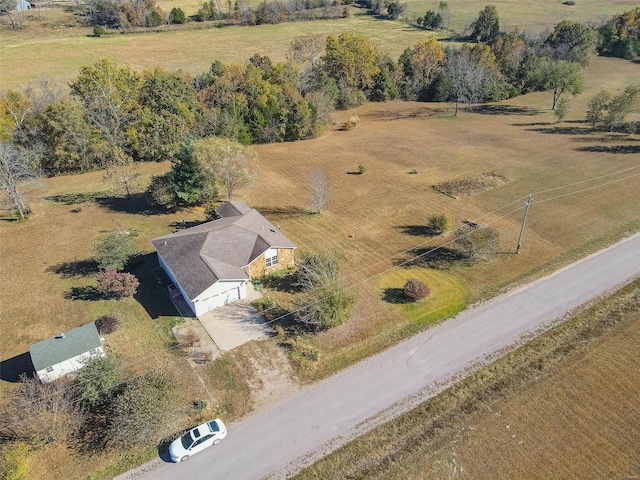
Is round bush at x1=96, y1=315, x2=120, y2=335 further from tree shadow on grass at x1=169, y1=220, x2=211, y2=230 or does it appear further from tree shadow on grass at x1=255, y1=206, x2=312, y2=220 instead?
tree shadow on grass at x1=255, y1=206, x2=312, y2=220

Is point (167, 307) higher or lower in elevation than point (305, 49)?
lower

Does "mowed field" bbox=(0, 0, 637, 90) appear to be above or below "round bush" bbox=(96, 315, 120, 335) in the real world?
above

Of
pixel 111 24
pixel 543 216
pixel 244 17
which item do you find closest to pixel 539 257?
pixel 543 216

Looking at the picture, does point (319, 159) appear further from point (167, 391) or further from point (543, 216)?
point (167, 391)

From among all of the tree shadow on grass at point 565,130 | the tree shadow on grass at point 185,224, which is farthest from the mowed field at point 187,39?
the tree shadow on grass at point 185,224

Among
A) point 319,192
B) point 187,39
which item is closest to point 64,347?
point 319,192

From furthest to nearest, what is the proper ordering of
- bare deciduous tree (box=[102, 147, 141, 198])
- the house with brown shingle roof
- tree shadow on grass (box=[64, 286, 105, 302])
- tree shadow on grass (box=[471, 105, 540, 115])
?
1. tree shadow on grass (box=[471, 105, 540, 115])
2. bare deciduous tree (box=[102, 147, 141, 198])
3. tree shadow on grass (box=[64, 286, 105, 302])
4. the house with brown shingle roof

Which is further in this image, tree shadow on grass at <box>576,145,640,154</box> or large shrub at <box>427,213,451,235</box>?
tree shadow on grass at <box>576,145,640,154</box>

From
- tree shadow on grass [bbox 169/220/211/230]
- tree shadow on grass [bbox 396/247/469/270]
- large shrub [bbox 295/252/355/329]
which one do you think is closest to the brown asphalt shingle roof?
large shrub [bbox 295/252/355/329]
